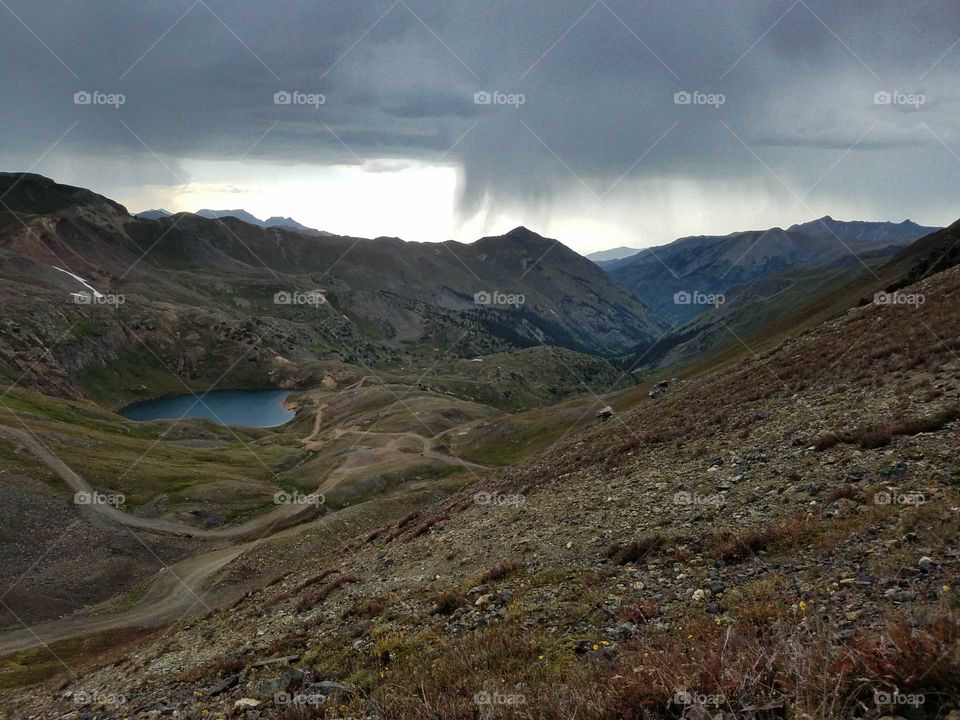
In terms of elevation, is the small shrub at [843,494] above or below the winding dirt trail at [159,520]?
above

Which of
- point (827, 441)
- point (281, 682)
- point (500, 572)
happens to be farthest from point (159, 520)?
point (827, 441)

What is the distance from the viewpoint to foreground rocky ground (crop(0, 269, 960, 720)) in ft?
26.0

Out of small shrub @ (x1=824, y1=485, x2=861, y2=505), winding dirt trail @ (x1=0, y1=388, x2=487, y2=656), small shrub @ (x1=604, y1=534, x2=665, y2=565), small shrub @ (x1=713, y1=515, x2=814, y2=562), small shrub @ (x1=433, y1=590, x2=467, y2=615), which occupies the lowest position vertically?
winding dirt trail @ (x1=0, y1=388, x2=487, y2=656)

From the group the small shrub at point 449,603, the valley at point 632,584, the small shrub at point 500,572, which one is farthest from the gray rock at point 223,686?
the small shrub at point 500,572

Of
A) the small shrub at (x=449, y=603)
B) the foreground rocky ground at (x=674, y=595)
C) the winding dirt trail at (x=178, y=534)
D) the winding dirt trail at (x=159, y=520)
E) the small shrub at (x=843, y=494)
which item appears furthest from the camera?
the winding dirt trail at (x=159, y=520)

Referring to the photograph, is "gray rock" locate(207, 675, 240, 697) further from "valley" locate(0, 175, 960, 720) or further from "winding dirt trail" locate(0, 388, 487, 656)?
"winding dirt trail" locate(0, 388, 487, 656)

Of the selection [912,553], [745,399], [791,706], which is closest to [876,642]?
[791,706]

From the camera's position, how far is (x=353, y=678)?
1360 centimetres

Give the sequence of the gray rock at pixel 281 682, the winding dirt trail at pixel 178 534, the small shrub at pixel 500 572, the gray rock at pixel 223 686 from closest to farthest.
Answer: the gray rock at pixel 281 682
the gray rock at pixel 223 686
the small shrub at pixel 500 572
the winding dirt trail at pixel 178 534

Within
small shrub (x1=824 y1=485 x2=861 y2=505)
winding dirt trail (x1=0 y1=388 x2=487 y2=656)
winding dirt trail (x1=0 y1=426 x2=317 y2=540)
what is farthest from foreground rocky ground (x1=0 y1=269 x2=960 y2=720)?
winding dirt trail (x1=0 y1=426 x2=317 y2=540)

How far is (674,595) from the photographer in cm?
1376

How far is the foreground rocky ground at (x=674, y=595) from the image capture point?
792 centimetres

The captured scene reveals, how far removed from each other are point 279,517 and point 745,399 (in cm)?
6203

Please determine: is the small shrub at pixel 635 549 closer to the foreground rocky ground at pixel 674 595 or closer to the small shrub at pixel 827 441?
the foreground rocky ground at pixel 674 595
